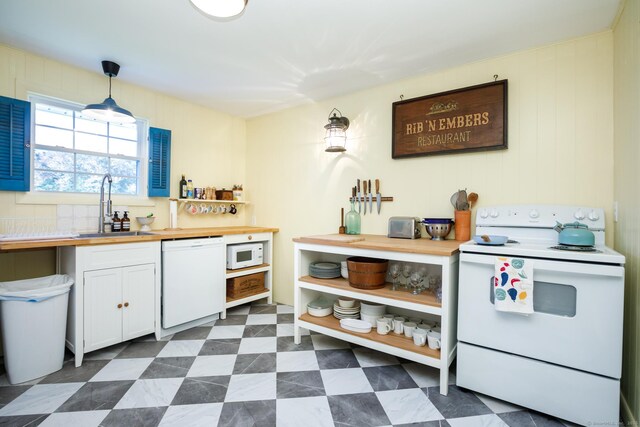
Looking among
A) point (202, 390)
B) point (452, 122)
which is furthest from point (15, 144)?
point (452, 122)

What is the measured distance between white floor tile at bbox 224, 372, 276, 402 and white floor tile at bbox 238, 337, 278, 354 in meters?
0.36

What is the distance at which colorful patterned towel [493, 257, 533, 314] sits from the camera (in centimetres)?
161

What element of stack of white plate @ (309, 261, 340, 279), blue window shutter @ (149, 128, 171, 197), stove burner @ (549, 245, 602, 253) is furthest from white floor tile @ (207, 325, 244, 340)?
stove burner @ (549, 245, 602, 253)

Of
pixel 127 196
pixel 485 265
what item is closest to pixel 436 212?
pixel 485 265

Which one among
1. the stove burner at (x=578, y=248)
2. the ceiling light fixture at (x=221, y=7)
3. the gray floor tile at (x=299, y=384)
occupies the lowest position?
the gray floor tile at (x=299, y=384)

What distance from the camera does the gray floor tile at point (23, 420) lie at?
1538mm

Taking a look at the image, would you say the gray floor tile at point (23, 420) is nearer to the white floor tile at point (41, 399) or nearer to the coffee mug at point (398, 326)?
the white floor tile at point (41, 399)

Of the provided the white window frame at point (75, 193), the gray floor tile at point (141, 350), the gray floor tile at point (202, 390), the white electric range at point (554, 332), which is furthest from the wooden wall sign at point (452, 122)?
the gray floor tile at point (141, 350)

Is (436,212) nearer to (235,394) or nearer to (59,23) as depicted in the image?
(235,394)

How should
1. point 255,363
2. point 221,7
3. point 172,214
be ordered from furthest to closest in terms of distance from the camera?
point 172,214, point 255,363, point 221,7

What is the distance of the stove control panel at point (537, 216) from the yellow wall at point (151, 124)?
9.76ft

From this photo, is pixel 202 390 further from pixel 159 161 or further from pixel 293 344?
pixel 159 161

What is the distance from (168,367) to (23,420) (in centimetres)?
75

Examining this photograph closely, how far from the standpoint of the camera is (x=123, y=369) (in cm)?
209
